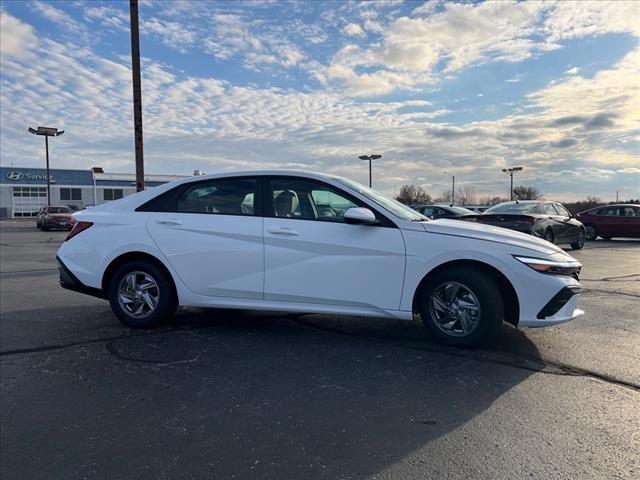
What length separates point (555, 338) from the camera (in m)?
4.87

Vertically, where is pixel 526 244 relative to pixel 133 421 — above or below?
above

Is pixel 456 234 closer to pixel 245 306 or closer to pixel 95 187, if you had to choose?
pixel 245 306

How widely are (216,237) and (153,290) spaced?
932mm

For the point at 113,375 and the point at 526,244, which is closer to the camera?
the point at 113,375

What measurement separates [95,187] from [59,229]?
3748 cm

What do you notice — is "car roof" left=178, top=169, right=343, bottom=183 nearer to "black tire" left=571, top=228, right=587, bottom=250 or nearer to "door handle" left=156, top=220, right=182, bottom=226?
"door handle" left=156, top=220, right=182, bottom=226

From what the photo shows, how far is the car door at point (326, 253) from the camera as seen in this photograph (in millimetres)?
4578

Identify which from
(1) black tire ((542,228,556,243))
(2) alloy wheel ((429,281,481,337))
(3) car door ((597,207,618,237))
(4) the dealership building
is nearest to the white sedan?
(2) alloy wheel ((429,281,481,337))

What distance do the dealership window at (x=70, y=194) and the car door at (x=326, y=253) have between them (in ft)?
226

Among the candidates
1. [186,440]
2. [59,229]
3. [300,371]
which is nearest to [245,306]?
[300,371]

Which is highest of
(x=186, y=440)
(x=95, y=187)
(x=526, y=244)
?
(x=95, y=187)

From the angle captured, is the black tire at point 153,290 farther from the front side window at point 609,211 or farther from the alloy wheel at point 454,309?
the front side window at point 609,211

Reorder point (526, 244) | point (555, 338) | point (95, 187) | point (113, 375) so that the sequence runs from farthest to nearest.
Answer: point (95, 187)
point (555, 338)
point (526, 244)
point (113, 375)

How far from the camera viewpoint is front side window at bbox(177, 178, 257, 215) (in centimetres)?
512
